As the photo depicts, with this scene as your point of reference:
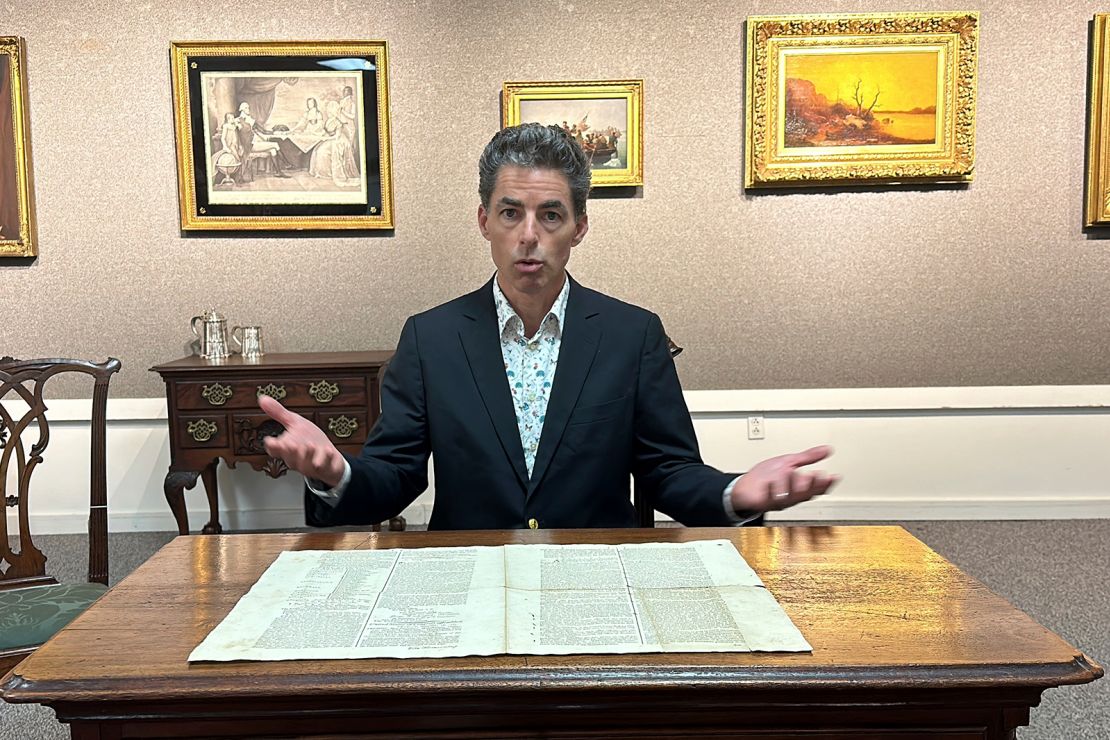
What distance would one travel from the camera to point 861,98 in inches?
161

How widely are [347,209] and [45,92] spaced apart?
1543 millimetres

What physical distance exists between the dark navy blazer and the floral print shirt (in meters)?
0.03

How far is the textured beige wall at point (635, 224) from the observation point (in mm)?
4082

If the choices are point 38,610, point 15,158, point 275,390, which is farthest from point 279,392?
point 15,158

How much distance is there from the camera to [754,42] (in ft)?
13.3

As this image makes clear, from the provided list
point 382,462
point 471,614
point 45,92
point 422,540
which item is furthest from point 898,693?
point 45,92

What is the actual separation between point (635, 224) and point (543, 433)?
2539 millimetres

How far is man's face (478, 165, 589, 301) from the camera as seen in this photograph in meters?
1.87

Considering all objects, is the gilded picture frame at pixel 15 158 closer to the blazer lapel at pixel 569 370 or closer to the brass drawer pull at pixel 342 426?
the brass drawer pull at pixel 342 426

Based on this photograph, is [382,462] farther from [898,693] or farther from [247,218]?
[247,218]

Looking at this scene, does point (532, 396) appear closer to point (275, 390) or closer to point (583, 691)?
point (583, 691)

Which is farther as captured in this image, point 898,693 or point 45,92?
point 45,92

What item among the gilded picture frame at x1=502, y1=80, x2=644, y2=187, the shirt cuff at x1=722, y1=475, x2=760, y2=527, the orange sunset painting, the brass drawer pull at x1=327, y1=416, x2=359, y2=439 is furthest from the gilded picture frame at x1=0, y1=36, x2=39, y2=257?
the shirt cuff at x1=722, y1=475, x2=760, y2=527

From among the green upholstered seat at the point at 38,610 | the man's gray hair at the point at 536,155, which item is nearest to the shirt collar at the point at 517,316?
the man's gray hair at the point at 536,155
